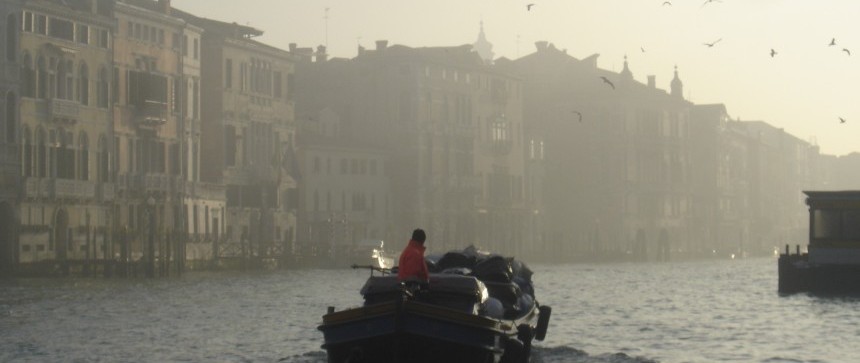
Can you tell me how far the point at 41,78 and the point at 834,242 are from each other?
97.2 feet

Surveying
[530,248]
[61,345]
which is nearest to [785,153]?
[530,248]

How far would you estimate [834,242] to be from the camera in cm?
5069

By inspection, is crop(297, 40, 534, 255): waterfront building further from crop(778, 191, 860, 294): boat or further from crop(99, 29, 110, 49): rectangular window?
crop(778, 191, 860, 294): boat

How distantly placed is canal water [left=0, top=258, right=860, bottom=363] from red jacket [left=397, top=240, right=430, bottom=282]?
24.1 ft

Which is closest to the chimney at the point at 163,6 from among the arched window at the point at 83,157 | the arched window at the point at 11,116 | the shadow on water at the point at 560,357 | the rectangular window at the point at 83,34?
the rectangular window at the point at 83,34

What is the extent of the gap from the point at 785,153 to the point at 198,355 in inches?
6414

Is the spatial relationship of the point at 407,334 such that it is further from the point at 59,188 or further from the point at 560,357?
the point at 59,188

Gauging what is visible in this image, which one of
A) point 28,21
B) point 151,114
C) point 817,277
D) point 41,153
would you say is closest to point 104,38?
point 151,114

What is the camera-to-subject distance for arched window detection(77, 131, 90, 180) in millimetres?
68938

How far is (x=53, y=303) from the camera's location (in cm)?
4725

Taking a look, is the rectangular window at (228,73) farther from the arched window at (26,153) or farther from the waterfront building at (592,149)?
the waterfront building at (592,149)

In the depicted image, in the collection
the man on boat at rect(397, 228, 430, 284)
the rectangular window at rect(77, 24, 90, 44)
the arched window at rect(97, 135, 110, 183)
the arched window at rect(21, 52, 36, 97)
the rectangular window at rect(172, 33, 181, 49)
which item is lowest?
the man on boat at rect(397, 228, 430, 284)

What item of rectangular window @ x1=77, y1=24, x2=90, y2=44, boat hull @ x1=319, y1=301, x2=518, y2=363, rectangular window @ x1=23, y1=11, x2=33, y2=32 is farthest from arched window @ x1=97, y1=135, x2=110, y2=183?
boat hull @ x1=319, y1=301, x2=518, y2=363

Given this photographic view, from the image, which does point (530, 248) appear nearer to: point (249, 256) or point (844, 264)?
point (249, 256)
